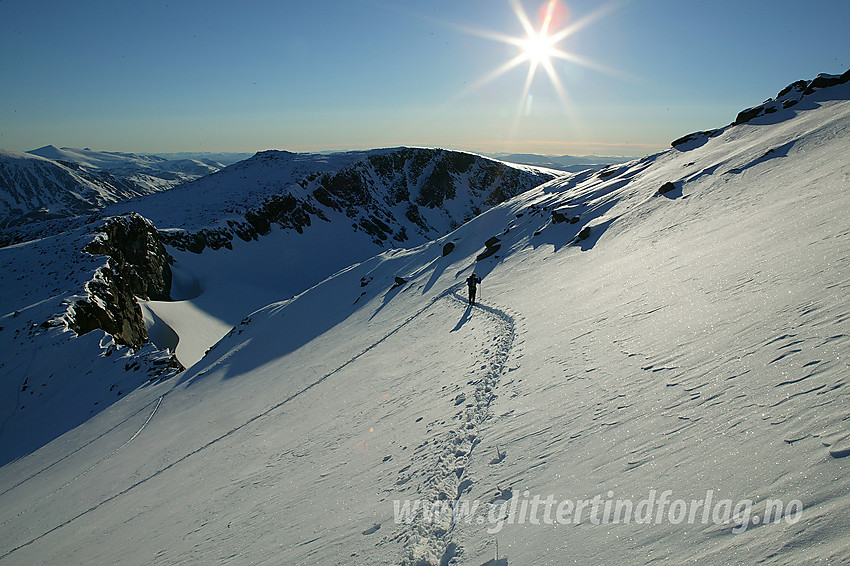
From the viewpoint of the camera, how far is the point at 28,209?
169m

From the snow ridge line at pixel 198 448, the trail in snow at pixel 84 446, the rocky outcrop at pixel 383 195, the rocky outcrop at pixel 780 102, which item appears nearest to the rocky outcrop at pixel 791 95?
the rocky outcrop at pixel 780 102

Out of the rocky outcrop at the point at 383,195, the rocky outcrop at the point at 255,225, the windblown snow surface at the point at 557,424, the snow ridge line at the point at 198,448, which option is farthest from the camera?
the rocky outcrop at the point at 383,195

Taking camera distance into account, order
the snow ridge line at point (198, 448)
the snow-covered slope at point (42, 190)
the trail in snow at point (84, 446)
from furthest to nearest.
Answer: the snow-covered slope at point (42, 190) < the trail in snow at point (84, 446) < the snow ridge line at point (198, 448)

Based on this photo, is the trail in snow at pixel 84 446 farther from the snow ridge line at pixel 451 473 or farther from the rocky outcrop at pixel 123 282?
the snow ridge line at pixel 451 473

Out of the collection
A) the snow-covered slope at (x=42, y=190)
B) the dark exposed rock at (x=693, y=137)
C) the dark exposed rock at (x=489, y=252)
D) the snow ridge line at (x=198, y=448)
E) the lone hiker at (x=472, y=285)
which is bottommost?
the snow ridge line at (x=198, y=448)

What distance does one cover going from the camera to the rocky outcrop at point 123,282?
21.0m

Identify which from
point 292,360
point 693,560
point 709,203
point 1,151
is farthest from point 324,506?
point 1,151

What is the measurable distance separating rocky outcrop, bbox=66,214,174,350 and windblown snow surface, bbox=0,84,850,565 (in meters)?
6.41

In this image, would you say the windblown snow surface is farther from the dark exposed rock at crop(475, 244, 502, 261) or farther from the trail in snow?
the dark exposed rock at crop(475, 244, 502, 261)

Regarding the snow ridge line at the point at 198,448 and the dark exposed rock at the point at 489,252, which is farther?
the dark exposed rock at the point at 489,252

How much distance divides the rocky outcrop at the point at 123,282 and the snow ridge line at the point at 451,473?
70.7 ft

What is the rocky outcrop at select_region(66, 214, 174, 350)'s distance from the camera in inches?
827

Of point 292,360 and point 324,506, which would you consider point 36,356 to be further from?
point 324,506

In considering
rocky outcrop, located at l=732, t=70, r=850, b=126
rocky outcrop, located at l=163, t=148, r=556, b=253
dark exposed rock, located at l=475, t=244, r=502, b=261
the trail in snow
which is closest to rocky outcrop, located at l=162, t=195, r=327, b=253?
rocky outcrop, located at l=163, t=148, r=556, b=253
